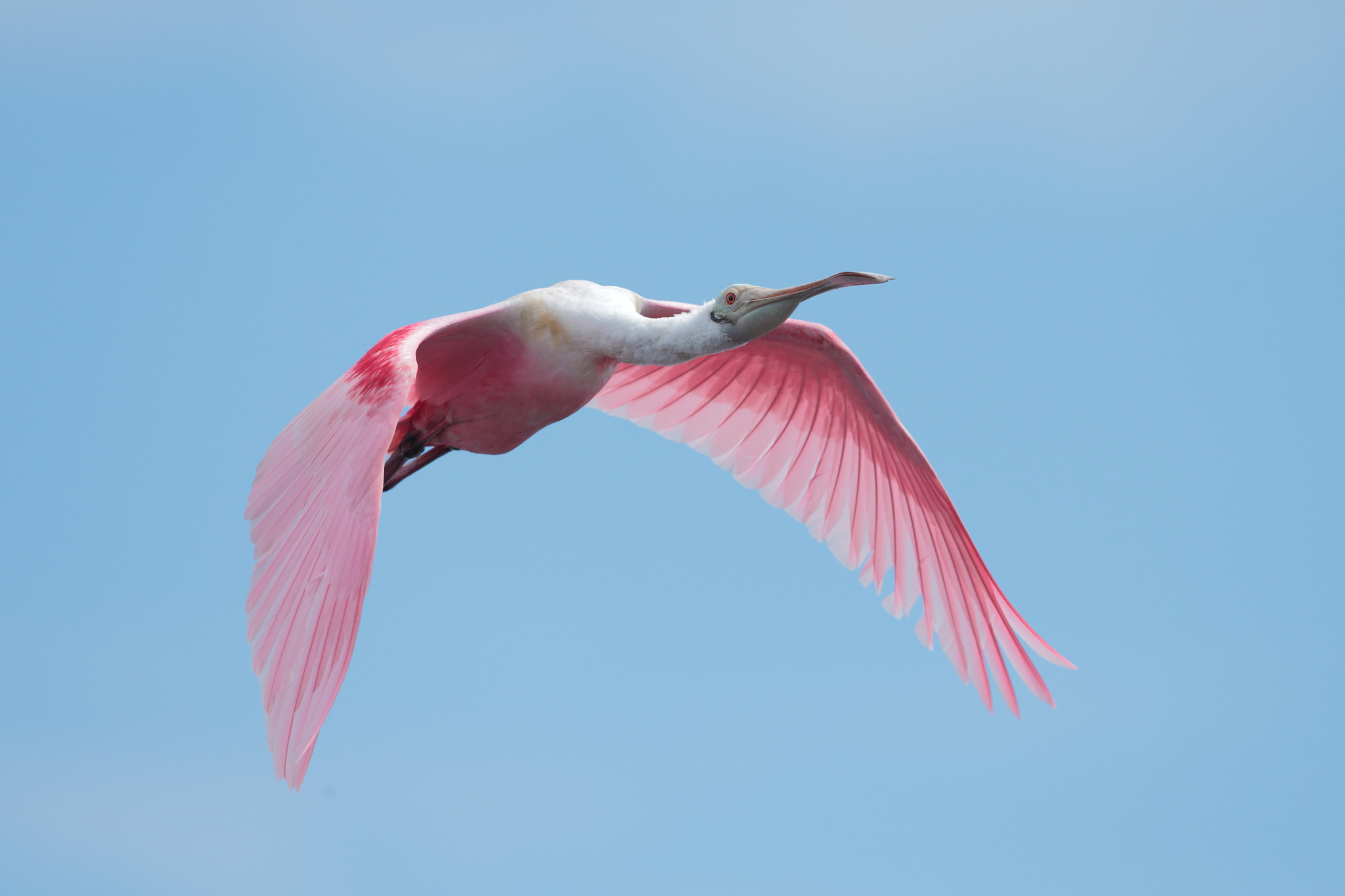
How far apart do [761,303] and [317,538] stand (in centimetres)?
210

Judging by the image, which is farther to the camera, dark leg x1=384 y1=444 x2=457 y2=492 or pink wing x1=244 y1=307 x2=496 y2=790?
dark leg x1=384 y1=444 x2=457 y2=492

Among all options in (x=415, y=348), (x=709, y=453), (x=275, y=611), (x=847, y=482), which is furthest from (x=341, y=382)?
(x=847, y=482)

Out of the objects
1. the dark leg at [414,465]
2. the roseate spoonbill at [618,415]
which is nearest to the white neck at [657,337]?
the roseate spoonbill at [618,415]

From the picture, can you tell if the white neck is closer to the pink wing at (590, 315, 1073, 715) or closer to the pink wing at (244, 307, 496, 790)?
the pink wing at (244, 307, 496, 790)

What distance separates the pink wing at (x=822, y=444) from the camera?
8641mm

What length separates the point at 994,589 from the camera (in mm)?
8328

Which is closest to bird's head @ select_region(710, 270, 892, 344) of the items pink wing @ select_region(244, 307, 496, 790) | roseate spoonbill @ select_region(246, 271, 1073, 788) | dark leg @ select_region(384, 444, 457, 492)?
roseate spoonbill @ select_region(246, 271, 1073, 788)

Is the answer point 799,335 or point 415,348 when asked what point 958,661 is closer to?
point 799,335

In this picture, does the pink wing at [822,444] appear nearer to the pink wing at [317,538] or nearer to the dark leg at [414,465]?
the dark leg at [414,465]

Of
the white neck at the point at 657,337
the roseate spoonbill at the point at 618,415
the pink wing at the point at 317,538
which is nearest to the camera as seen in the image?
the pink wing at the point at 317,538

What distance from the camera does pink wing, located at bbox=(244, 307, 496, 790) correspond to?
5.18 metres

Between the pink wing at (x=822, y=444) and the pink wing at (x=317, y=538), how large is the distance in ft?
8.37

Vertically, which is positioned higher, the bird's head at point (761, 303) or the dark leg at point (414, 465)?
the bird's head at point (761, 303)

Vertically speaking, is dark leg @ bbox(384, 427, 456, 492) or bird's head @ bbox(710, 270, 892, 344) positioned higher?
bird's head @ bbox(710, 270, 892, 344)
